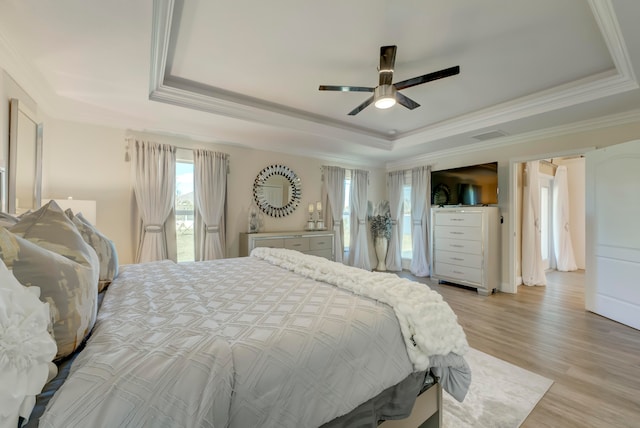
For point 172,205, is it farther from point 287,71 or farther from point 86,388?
point 86,388

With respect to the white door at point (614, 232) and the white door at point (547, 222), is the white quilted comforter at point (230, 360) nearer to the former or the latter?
the white door at point (614, 232)

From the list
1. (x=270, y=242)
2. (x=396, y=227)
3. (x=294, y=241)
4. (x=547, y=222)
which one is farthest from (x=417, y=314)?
(x=547, y=222)

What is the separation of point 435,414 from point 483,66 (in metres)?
2.90

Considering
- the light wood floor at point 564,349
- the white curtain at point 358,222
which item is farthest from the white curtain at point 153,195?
the light wood floor at point 564,349

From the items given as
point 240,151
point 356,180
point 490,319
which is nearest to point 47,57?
point 240,151

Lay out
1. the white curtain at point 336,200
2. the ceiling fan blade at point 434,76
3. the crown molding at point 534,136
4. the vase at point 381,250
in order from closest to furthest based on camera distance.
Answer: the ceiling fan blade at point 434,76 → the crown molding at point 534,136 → the white curtain at point 336,200 → the vase at point 381,250

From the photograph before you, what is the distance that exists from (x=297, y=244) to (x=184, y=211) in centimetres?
175

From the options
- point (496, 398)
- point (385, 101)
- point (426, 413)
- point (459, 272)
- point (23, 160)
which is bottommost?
point (496, 398)

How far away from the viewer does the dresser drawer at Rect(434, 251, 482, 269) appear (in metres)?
4.16

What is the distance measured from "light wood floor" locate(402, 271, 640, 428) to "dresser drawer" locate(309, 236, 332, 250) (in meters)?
2.06

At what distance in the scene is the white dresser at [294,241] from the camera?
397cm

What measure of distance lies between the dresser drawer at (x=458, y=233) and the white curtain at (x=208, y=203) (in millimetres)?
3651

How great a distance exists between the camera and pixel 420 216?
5281 mm

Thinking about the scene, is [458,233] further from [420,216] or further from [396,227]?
[396,227]
